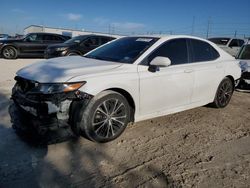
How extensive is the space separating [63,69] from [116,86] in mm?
787

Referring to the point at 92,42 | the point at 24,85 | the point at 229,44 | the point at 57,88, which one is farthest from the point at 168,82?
the point at 229,44

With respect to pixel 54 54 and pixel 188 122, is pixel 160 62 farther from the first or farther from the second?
pixel 54 54

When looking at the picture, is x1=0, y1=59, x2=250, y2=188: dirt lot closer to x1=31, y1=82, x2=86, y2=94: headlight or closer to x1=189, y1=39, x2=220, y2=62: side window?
x1=31, y1=82, x2=86, y2=94: headlight

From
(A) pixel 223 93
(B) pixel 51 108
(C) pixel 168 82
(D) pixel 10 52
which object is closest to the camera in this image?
(B) pixel 51 108

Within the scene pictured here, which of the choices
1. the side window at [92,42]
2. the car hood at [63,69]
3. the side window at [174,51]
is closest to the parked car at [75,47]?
the side window at [92,42]

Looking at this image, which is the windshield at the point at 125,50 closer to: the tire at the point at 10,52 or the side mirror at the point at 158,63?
the side mirror at the point at 158,63

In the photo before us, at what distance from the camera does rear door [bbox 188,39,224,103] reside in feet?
14.9

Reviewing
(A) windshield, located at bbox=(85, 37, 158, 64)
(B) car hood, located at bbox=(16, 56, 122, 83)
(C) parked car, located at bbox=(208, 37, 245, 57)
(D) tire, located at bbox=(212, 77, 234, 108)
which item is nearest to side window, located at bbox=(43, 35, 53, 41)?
(C) parked car, located at bbox=(208, 37, 245, 57)

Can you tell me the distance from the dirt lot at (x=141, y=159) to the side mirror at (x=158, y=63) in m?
1.07

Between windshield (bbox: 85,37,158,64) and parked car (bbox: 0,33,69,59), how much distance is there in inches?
426

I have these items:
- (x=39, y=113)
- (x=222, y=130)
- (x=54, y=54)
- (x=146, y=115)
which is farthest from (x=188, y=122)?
(x=54, y=54)

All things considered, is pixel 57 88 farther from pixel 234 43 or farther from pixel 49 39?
pixel 234 43

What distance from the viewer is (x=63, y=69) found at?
3.42 metres

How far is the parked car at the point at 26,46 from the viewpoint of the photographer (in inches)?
545
